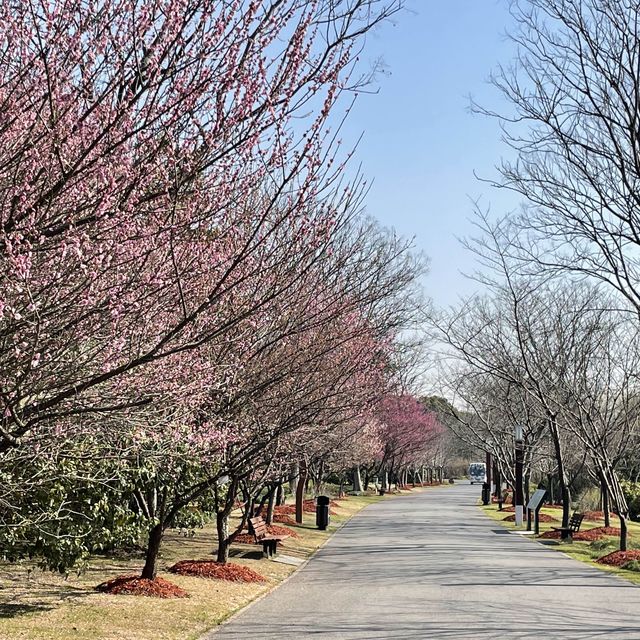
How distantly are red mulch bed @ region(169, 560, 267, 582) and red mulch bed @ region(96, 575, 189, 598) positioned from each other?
5.97 feet

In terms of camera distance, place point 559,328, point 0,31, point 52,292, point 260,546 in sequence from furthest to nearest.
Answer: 1. point 559,328
2. point 260,546
3. point 52,292
4. point 0,31

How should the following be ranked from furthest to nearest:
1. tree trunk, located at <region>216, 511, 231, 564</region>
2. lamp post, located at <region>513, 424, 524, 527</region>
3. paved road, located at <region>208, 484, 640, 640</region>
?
lamp post, located at <region>513, 424, 524, 527</region>
tree trunk, located at <region>216, 511, 231, 564</region>
paved road, located at <region>208, 484, 640, 640</region>

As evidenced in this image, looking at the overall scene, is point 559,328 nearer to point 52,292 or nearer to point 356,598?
point 356,598

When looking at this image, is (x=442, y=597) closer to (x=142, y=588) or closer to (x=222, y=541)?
(x=142, y=588)

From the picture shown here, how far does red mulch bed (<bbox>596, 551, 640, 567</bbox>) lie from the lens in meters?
18.0

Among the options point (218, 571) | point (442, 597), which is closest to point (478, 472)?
point (218, 571)

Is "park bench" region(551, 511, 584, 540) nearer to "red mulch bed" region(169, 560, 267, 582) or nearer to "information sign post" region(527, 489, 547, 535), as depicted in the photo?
"information sign post" region(527, 489, 547, 535)

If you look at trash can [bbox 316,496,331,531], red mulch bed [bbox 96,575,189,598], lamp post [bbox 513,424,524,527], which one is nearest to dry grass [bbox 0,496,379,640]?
red mulch bed [bbox 96,575,189,598]

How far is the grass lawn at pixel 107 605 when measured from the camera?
939 centimetres

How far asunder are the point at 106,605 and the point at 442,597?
491 cm

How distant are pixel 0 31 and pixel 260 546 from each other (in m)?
16.9

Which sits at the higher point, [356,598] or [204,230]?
[204,230]

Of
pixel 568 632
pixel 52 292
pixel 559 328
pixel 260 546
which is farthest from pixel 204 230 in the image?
pixel 559 328

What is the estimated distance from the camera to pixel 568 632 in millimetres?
9914
